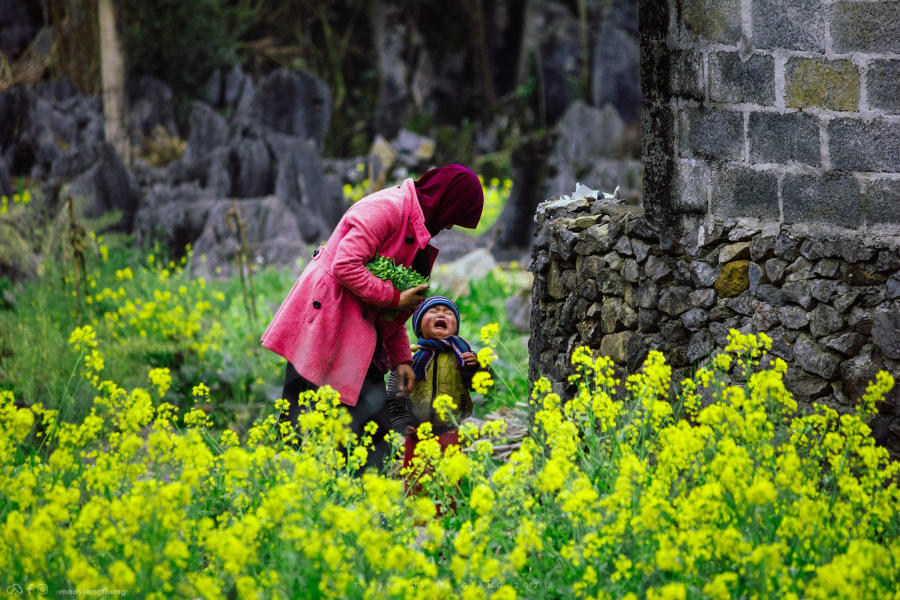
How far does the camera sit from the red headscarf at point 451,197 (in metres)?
3.65

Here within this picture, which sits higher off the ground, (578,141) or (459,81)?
(459,81)

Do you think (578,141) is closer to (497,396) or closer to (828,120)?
(497,396)

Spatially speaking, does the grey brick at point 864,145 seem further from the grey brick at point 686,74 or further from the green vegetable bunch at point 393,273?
the green vegetable bunch at point 393,273

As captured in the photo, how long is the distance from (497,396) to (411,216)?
218 cm

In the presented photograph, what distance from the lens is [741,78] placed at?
3.47m

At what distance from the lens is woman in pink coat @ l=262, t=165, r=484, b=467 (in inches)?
139

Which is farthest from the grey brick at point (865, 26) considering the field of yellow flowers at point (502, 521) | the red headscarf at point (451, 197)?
the red headscarf at point (451, 197)

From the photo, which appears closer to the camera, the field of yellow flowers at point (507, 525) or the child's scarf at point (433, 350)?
the field of yellow flowers at point (507, 525)

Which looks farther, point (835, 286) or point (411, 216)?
point (411, 216)

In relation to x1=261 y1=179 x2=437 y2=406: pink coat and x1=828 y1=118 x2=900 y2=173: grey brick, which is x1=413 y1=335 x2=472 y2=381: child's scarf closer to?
x1=261 y1=179 x2=437 y2=406: pink coat

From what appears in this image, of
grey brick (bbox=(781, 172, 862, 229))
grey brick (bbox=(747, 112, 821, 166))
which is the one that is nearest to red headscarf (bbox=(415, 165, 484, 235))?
grey brick (bbox=(747, 112, 821, 166))

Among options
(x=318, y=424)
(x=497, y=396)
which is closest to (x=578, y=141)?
(x=497, y=396)

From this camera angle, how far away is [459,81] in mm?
20109

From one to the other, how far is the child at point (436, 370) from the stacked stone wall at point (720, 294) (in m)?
0.51
